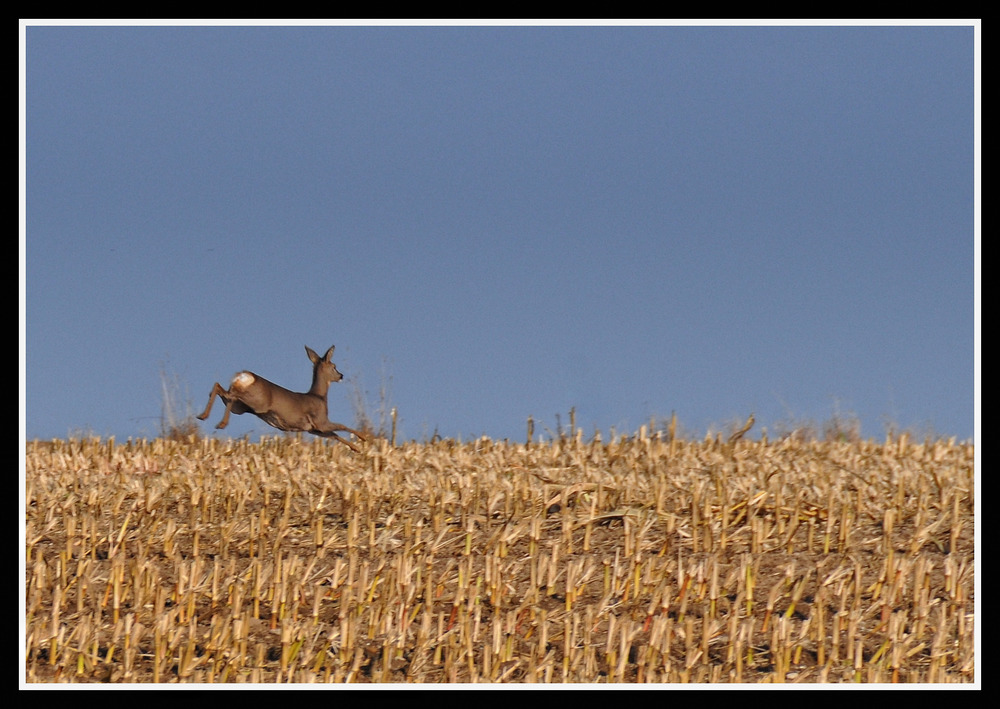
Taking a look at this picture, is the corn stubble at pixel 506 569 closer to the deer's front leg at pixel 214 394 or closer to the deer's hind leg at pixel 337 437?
→ the deer's hind leg at pixel 337 437

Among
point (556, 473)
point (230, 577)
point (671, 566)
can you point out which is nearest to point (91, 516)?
point (230, 577)

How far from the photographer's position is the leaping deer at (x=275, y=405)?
11.7 m

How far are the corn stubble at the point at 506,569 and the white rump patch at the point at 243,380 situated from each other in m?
1.84

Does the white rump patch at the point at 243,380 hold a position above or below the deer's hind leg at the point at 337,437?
above

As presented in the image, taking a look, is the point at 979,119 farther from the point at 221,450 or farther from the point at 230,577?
the point at 221,450

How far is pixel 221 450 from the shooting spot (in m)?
11.0

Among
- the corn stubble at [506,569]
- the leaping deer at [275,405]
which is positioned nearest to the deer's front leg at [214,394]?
the leaping deer at [275,405]

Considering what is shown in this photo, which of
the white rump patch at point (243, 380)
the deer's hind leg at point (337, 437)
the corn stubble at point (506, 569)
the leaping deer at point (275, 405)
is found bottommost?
the corn stubble at point (506, 569)

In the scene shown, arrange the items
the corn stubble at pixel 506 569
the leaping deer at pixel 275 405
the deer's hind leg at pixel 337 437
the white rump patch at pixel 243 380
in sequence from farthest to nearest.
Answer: the white rump patch at pixel 243 380
the leaping deer at pixel 275 405
the deer's hind leg at pixel 337 437
the corn stubble at pixel 506 569

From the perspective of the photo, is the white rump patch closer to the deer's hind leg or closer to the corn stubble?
the deer's hind leg

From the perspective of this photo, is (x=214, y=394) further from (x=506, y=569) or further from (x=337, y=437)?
(x=506, y=569)

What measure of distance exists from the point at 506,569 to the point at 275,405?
201 inches

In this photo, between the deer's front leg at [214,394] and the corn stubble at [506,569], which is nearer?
the corn stubble at [506,569]

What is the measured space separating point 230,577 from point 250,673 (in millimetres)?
1190
